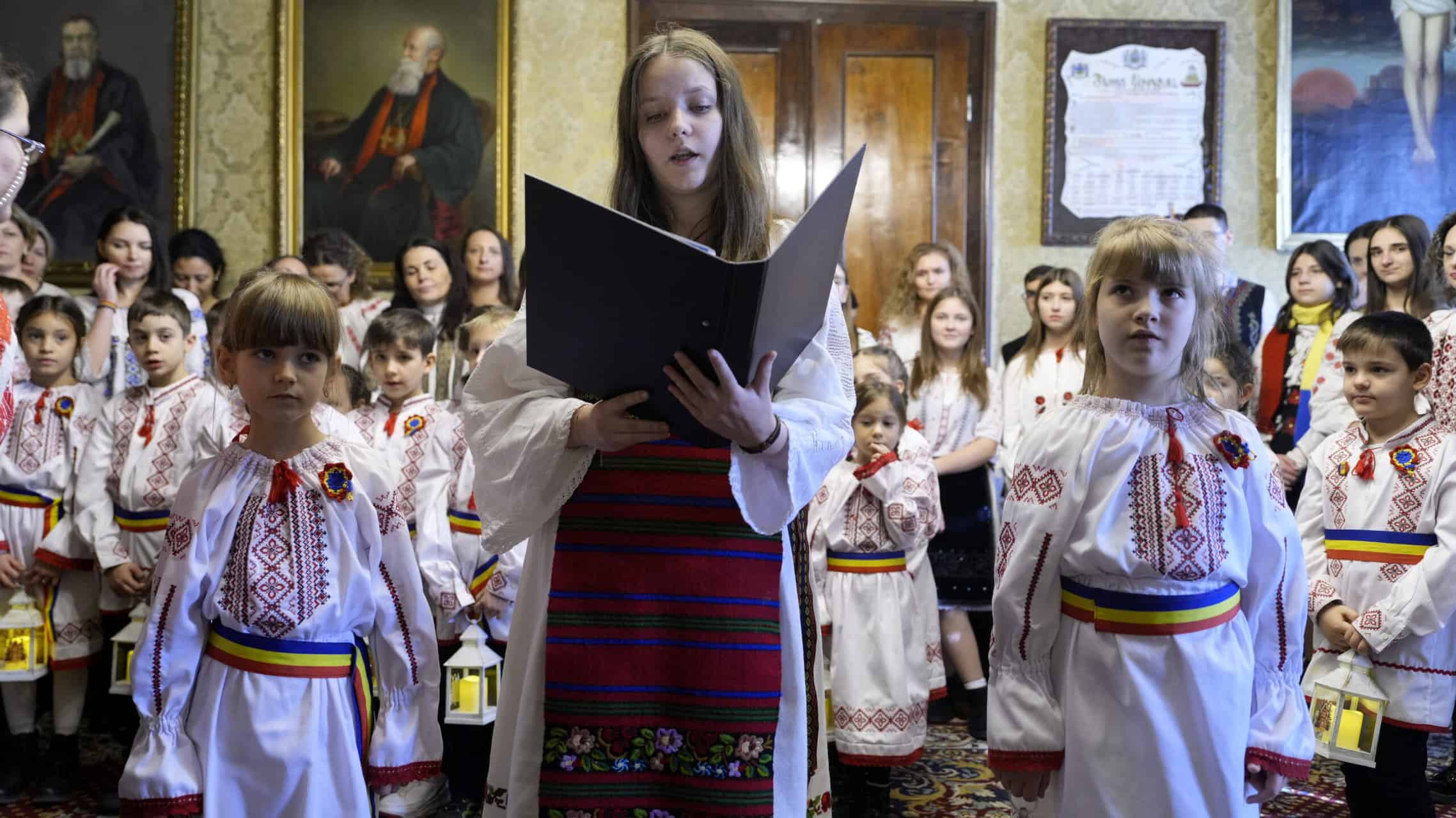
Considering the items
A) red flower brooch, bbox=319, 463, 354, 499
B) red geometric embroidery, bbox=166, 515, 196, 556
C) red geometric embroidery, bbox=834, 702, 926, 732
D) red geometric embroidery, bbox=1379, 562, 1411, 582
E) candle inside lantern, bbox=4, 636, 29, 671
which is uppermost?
red flower brooch, bbox=319, 463, 354, 499

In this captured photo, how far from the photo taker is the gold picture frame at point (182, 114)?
6609 mm

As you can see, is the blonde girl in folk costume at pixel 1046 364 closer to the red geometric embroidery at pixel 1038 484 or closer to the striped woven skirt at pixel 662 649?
the red geometric embroidery at pixel 1038 484

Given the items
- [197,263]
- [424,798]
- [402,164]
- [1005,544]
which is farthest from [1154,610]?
[402,164]

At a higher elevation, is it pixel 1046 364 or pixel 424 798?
pixel 1046 364

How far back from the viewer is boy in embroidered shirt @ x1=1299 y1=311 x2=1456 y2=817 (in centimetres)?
292

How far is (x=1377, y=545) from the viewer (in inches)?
122

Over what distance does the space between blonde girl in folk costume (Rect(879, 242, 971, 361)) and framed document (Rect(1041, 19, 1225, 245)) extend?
1.72 meters

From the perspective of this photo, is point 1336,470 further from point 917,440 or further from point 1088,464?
point 1088,464

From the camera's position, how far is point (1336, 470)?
3.24 m

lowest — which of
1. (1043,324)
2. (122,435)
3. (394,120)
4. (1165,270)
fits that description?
(122,435)

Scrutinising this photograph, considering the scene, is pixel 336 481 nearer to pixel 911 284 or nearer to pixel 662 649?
pixel 662 649

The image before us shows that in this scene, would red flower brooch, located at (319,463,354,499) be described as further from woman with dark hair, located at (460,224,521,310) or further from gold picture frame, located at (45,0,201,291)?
gold picture frame, located at (45,0,201,291)

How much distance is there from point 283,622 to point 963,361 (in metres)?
3.08

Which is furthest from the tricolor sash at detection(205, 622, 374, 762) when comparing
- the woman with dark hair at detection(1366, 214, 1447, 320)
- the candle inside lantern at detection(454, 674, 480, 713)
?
the woman with dark hair at detection(1366, 214, 1447, 320)
